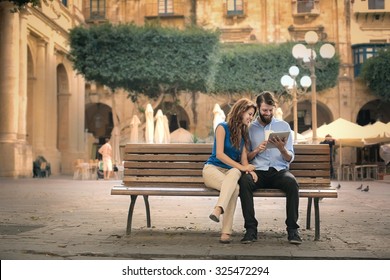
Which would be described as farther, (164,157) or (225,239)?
(164,157)

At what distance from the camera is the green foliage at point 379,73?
26250mm

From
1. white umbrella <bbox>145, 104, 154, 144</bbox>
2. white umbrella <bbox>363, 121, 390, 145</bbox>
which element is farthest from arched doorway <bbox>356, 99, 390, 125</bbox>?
white umbrella <bbox>145, 104, 154, 144</bbox>

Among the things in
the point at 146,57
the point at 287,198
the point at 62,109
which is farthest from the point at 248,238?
the point at 62,109

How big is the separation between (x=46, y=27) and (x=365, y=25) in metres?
13.9

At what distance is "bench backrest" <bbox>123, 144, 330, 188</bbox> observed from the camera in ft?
18.1

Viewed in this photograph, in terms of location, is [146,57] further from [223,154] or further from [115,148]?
[223,154]

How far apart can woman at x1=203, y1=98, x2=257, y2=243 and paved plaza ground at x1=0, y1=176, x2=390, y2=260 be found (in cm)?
33

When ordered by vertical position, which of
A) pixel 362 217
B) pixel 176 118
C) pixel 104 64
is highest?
pixel 104 64

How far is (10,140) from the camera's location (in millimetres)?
21094

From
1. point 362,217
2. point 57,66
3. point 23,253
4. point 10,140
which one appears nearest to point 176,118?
point 57,66

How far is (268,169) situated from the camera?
205 inches

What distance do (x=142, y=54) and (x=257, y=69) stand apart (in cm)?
689
